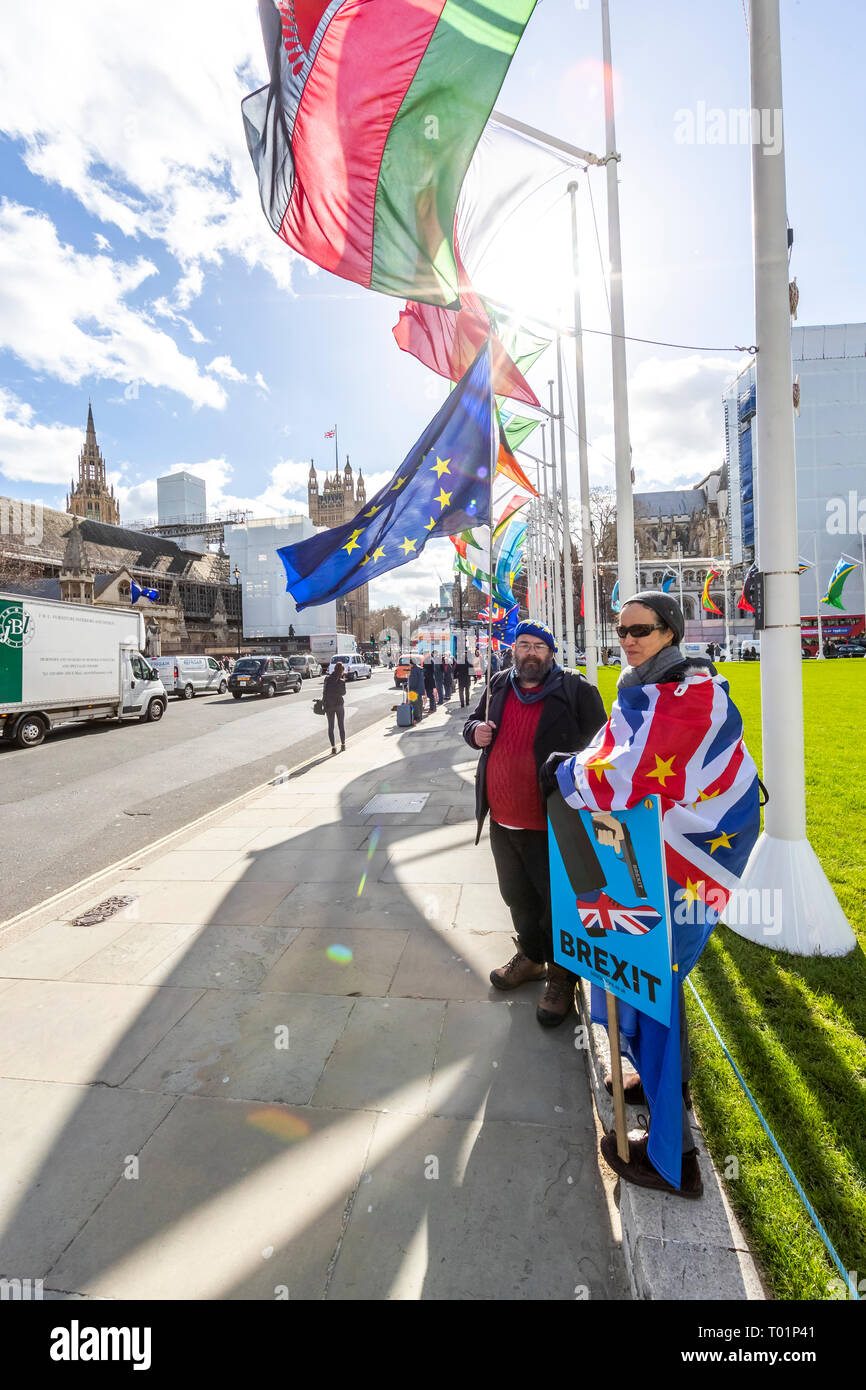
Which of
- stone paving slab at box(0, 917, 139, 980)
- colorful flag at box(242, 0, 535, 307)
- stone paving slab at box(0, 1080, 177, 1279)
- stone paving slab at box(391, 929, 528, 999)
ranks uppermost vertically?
colorful flag at box(242, 0, 535, 307)

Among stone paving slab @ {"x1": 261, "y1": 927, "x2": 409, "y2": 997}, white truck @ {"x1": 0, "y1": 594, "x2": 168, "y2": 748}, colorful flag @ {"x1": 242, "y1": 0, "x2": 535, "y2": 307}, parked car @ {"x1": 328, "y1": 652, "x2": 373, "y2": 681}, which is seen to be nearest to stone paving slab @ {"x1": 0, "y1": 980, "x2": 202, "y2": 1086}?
stone paving slab @ {"x1": 261, "y1": 927, "x2": 409, "y2": 997}

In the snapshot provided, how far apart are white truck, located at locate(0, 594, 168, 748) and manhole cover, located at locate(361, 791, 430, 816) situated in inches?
440

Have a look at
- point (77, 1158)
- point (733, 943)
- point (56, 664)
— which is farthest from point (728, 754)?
point (56, 664)

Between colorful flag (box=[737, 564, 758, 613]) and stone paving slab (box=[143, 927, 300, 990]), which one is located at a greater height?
colorful flag (box=[737, 564, 758, 613])

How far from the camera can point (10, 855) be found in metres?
7.45

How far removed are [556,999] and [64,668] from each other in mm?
17317

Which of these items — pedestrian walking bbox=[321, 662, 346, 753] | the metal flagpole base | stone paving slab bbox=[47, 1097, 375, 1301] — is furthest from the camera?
pedestrian walking bbox=[321, 662, 346, 753]

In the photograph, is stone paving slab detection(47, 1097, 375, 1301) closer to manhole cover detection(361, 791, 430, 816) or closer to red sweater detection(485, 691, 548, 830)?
red sweater detection(485, 691, 548, 830)

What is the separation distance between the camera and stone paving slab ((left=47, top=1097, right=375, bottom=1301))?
2.20m

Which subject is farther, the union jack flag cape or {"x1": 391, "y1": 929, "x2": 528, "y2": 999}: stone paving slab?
{"x1": 391, "y1": 929, "x2": 528, "y2": 999}: stone paving slab

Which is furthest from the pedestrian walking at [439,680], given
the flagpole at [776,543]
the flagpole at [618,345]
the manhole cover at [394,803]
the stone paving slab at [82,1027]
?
the stone paving slab at [82,1027]

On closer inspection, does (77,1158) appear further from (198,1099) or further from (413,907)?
(413,907)

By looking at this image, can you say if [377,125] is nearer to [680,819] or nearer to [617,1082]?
[680,819]
